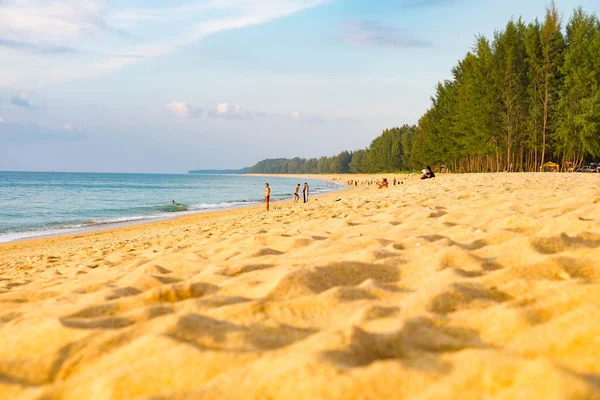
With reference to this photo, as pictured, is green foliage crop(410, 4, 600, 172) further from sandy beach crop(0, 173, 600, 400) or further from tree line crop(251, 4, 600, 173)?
sandy beach crop(0, 173, 600, 400)

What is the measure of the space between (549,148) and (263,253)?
124ft

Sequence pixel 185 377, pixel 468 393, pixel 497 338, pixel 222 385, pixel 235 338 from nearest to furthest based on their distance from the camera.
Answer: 1. pixel 468 393
2. pixel 222 385
3. pixel 185 377
4. pixel 497 338
5. pixel 235 338

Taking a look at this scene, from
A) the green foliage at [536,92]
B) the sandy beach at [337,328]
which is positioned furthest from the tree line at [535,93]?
the sandy beach at [337,328]

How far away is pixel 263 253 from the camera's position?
160 inches

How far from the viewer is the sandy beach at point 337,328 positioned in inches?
58.2

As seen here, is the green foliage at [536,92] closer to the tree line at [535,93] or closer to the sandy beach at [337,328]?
the tree line at [535,93]

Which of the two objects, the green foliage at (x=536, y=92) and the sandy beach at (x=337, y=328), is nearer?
the sandy beach at (x=337, y=328)

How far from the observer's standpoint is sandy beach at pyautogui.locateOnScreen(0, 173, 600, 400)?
1479 millimetres

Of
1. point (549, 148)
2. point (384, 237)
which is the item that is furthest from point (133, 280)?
point (549, 148)

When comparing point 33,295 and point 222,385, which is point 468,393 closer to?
point 222,385

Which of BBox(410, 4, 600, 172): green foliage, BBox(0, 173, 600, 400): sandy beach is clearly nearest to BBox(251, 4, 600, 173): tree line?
BBox(410, 4, 600, 172): green foliage

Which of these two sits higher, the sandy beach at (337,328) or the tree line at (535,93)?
the tree line at (535,93)

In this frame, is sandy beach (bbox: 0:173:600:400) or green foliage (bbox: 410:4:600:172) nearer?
sandy beach (bbox: 0:173:600:400)

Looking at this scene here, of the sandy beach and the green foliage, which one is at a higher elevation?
the green foliage
